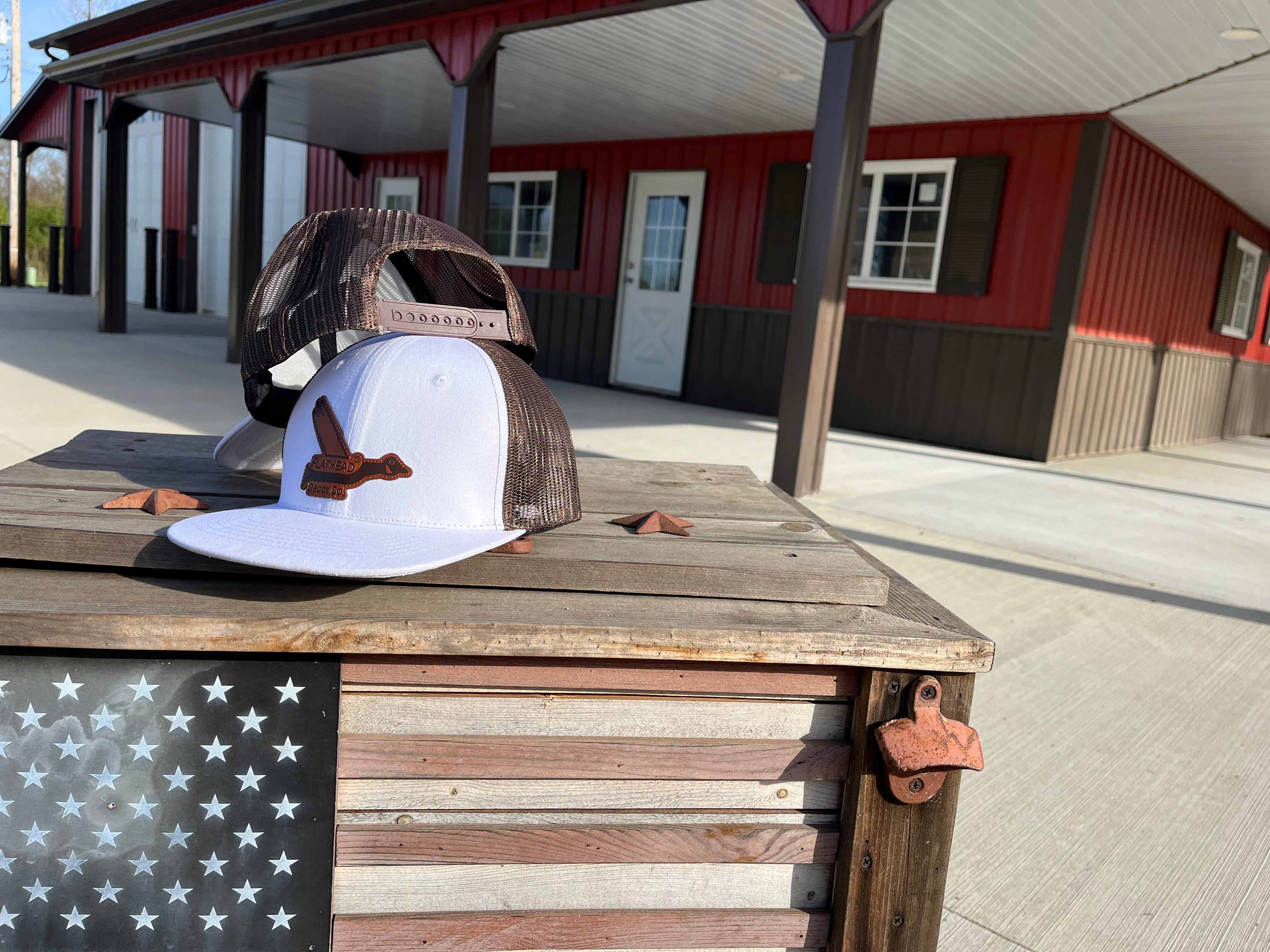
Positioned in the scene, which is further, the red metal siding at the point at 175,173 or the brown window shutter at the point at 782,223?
the red metal siding at the point at 175,173

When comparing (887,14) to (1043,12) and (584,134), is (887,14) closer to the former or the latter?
(1043,12)

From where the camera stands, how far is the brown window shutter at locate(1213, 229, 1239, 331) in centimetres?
995

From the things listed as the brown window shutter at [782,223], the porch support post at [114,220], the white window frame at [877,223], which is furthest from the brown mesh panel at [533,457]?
the porch support post at [114,220]

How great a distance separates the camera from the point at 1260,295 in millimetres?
11812

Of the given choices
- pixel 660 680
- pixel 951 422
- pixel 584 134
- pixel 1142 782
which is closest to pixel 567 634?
pixel 660 680

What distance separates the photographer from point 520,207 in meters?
10.7

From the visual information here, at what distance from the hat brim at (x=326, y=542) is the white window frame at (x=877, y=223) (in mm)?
7283

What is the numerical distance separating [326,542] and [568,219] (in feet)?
31.4

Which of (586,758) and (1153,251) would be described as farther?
(1153,251)

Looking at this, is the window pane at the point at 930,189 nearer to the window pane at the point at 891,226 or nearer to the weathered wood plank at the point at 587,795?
the window pane at the point at 891,226

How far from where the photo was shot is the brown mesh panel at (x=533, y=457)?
1.08 meters

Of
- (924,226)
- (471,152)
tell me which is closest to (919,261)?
(924,226)

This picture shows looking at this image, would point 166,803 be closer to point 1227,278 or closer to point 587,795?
point 587,795

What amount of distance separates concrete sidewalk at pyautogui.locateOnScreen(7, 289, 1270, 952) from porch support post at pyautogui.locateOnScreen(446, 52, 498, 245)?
1579mm
